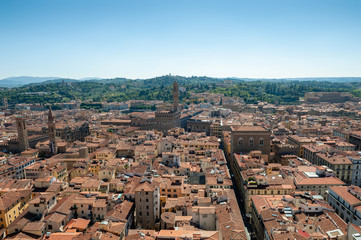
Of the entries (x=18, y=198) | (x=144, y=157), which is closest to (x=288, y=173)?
(x=144, y=157)

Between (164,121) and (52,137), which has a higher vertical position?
(52,137)

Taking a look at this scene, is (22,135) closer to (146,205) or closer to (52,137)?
(52,137)

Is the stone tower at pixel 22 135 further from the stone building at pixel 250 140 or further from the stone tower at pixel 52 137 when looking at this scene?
the stone building at pixel 250 140

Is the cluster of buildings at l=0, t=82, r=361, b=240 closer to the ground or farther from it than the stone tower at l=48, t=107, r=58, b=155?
closer to the ground

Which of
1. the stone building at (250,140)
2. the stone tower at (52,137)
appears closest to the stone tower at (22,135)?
the stone tower at (52,137)

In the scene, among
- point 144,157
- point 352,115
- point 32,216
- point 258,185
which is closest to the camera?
point 32,216

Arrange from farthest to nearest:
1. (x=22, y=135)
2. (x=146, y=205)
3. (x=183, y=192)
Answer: (x=22, y=135) → (x=183, y=192) → (x=146, y=205)

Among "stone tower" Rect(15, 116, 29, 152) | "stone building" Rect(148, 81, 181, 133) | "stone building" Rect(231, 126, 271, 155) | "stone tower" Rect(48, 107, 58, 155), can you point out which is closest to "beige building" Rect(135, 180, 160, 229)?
"stone building" Rect(231, 126, 271, 155)

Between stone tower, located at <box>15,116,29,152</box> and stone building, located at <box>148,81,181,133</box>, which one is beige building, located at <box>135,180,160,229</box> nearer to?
stone tower, located at <box>15,116,29,152</box>

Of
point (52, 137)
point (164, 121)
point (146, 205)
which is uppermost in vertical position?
point (52, 137)

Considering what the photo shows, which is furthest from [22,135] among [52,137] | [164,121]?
[164,121]

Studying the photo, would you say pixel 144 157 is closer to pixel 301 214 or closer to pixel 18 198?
pixel 18 198
